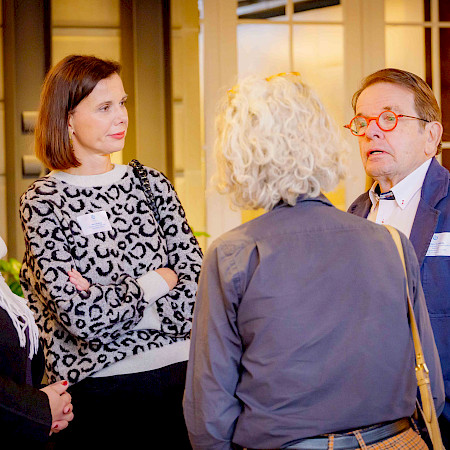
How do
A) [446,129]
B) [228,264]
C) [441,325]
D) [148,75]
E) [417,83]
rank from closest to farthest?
[228,264] < [441,325] < [417,83] < [148,75] < [446,129]

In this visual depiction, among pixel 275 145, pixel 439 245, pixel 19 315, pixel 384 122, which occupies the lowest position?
pixel 19 315

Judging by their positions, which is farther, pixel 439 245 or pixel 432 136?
A: pixel 432 136

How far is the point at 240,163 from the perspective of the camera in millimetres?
1333

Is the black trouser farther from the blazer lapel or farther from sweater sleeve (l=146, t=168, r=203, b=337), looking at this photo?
the blazer lapel

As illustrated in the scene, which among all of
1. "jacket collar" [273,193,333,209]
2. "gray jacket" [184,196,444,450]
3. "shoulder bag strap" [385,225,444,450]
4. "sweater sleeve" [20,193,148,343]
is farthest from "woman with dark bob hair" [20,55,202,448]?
"shoulder bag strap" [385,225,444,450]

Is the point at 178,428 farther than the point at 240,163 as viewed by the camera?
Yes

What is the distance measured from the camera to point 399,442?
4.50 ft

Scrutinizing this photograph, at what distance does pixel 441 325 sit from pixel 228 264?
0.74 meters

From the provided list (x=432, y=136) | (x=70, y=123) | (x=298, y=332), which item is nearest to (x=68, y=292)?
(x=70, y=123)

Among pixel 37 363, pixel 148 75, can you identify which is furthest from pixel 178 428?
pixel 148 75

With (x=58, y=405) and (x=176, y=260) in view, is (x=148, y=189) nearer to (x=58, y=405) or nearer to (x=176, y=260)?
(x=176, y=260)

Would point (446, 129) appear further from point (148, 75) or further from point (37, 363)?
point (37, 363)

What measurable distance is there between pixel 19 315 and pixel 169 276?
1.72ft

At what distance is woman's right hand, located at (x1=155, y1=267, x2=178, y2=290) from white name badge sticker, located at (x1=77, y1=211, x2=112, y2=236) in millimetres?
201
